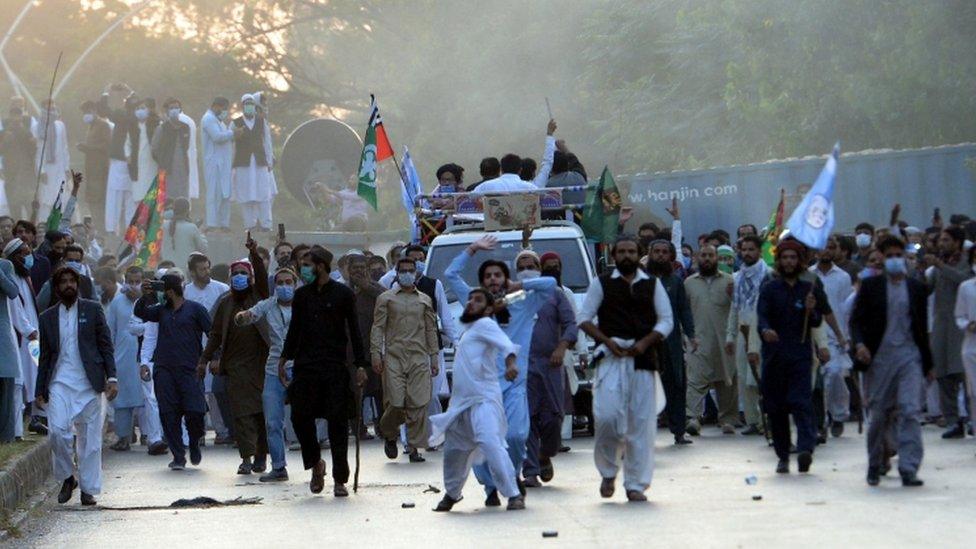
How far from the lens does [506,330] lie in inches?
585

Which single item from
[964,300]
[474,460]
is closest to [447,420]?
[474,460]

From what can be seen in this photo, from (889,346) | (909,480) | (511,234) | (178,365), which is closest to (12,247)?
(178,365)

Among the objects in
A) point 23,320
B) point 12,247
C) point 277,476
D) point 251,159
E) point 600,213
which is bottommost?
point 277,476

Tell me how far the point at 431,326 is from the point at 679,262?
4.33 metres

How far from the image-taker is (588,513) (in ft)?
41.5

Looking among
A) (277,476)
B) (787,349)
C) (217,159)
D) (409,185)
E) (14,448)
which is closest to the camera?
(787,349)

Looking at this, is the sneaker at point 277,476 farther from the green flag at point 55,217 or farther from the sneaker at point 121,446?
the green flag at point 55,217

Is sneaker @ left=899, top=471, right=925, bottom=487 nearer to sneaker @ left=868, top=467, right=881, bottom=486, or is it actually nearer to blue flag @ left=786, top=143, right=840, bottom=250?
sneaker @ left=868, top=467, right=881, bottom=486

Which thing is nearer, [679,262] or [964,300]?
[964,300]

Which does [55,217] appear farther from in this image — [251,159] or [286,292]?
[251,159]

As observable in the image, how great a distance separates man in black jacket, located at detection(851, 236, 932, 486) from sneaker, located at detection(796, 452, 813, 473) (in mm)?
854

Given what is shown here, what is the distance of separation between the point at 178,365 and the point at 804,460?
5.73 meters

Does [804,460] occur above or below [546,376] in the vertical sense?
below

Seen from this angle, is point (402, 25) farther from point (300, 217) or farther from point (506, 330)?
point (506, 330)
